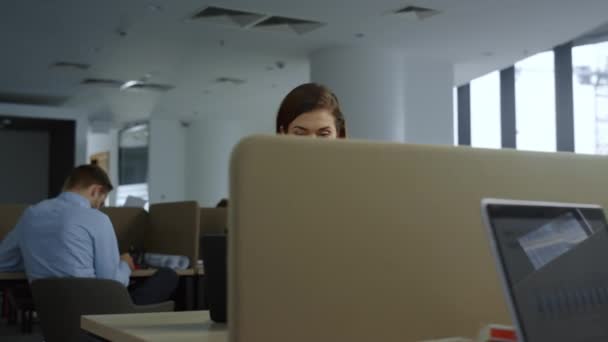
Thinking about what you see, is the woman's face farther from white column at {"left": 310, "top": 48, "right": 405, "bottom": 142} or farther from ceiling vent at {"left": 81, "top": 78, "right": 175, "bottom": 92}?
ceiling vent at {"left": 81, "top": 78, "right": 175, "bottom": 92}

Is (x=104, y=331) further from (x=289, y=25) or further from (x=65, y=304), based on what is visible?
(x=289, y=25)

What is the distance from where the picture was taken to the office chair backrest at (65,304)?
2.55 m

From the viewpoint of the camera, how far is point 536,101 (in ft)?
28.8

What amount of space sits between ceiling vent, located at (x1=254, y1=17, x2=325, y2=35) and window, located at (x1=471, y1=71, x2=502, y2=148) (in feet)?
10.5

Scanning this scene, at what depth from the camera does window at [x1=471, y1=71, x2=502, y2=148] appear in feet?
30.9

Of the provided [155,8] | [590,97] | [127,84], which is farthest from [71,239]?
[127,84]

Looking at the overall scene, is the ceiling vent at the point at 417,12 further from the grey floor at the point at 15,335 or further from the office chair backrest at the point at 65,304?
the office chair backrest at the point at 65,304

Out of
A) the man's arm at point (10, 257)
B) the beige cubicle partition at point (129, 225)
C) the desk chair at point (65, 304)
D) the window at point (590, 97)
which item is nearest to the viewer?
the desk chair at point (65, 304)

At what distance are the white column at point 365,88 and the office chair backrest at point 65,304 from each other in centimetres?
560

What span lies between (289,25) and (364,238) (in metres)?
6.54

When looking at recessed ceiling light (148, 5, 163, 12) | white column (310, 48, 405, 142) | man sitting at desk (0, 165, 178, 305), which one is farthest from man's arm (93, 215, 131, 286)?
white column (310, 48, 405, 142)

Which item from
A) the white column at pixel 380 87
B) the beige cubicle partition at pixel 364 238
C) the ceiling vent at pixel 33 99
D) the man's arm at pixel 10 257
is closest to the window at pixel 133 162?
the ceiling vent at pixel 33 99

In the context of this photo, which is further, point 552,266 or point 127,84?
point 127,84

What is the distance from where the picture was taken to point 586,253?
2.65 feet
